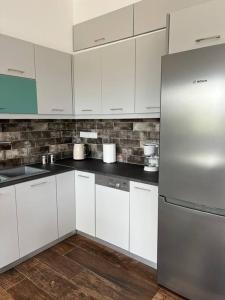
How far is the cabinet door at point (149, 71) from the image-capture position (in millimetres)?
1932

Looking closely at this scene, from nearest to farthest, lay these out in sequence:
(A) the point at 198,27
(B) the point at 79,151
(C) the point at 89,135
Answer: (A) the point at 198,27, (B) the point at 79,151, (C) the point at 89,135

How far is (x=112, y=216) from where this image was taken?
218 cm

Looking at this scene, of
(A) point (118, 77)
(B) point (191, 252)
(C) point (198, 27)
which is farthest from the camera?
(A) point (118, 77)

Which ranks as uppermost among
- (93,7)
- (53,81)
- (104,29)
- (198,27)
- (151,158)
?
(93,7)

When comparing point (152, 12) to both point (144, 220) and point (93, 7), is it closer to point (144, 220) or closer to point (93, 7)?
point (93, 7)

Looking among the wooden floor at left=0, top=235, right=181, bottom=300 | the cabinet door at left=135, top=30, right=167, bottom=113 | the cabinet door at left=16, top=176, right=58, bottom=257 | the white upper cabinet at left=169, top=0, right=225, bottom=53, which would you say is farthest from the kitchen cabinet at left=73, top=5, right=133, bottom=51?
the wooden floor at left=0, top=235, right=181, bottom=300

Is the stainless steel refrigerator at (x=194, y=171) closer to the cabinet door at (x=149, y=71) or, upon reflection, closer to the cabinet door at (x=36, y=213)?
Result: the cabinet door at (x=149, y=71)

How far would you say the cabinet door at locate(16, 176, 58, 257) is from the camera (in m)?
1.99

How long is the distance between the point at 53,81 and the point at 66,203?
1.33 metres

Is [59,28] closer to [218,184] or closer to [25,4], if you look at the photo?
[25,4]

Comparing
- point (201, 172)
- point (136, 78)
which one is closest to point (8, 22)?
point (136, 78)

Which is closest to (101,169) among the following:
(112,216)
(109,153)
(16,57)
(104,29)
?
(109,153)

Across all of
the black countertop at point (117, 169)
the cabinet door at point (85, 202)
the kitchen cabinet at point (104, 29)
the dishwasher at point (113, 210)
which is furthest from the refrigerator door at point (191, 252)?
the kitchen cabinet at point (104, 29)

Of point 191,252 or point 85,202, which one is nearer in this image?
Result: point 191,252
